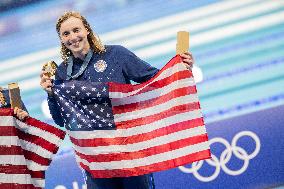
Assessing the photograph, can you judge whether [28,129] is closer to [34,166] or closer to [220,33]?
[34,166]

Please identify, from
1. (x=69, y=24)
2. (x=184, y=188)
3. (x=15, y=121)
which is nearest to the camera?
(x=69, y=24)

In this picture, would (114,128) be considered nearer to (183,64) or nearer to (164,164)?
(164,164)

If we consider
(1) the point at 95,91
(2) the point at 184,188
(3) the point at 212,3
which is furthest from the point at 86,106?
(3) the point at 212,3

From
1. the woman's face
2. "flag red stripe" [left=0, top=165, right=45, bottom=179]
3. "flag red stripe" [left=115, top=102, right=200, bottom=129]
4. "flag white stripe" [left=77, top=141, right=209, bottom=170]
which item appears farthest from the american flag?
the woman's face

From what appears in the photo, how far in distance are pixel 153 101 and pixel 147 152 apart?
30 centimetres

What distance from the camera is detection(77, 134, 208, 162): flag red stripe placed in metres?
3.08

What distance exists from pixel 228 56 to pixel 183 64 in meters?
1.42

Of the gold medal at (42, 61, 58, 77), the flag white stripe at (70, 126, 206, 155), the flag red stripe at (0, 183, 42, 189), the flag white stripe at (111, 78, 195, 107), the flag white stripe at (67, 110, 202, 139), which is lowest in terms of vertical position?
the flag red stripe at (0, 183, 42, 189)

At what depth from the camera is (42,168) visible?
10.8ft

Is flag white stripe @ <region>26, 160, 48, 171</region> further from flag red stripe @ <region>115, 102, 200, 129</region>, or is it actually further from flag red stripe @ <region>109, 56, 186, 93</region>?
flag red stripe @ <region>109, 56, 186, 93</region>

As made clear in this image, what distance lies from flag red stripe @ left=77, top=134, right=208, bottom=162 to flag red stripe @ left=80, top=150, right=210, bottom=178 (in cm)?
7

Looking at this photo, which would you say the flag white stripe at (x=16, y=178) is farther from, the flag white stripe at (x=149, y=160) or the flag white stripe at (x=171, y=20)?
the flag white stripe at (x=171, y=20)

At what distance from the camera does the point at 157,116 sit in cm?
314

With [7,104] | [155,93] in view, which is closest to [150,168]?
[155,93]
